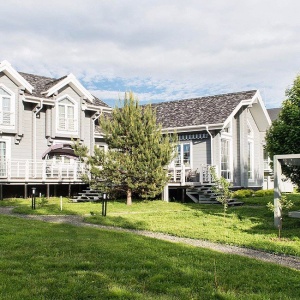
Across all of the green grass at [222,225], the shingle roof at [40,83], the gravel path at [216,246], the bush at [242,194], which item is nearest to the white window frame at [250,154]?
the bush at [242,194]

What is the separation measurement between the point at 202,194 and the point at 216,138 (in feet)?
13.8

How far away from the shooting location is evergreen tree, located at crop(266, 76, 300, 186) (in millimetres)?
16125

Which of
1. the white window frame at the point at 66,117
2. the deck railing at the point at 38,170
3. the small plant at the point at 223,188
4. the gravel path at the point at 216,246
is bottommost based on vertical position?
the gravel path at the point at 216,246

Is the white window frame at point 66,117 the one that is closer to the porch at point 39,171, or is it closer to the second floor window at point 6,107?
the porch at point 39,171

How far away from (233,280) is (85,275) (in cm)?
236

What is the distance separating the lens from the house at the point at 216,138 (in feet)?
85.7

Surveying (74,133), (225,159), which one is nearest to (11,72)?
(74,133)

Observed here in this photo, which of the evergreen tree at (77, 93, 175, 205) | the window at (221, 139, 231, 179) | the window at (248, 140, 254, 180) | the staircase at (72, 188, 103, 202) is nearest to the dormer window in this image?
the staircase at (72, 188, 103, 202)

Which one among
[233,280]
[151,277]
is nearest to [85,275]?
[151,277]

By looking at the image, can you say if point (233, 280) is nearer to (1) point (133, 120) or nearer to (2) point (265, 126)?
(1) point (133, 120)

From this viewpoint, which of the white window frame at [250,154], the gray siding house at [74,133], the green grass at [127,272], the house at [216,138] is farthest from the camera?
the white window frame at [250,154]

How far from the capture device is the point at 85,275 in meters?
6.95

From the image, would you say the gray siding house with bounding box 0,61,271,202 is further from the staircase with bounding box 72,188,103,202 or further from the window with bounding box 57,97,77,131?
the staircase with bounding box 72,188,103,202

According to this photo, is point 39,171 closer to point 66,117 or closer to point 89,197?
point 66,117
